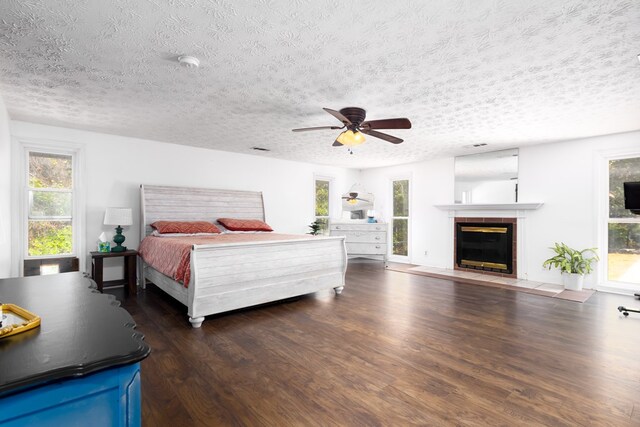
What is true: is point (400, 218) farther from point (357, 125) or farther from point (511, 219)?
point (357, 125)

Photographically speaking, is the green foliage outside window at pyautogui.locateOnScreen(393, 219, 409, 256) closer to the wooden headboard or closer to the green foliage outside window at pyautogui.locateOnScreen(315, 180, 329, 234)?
the green foliage outside window at pyautogui.locateOnScreen(315, 180, 329, 234)

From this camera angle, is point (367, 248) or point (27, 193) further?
point (367, 248)

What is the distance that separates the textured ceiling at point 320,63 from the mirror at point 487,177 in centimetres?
133

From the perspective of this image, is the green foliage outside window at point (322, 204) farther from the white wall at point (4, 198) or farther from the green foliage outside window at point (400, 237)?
the white wall at point (4, 198)

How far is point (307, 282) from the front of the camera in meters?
4.24

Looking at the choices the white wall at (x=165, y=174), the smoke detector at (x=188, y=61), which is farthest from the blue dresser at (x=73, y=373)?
the white wall at (x=165, y=174)

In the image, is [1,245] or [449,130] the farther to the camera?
[449,130]

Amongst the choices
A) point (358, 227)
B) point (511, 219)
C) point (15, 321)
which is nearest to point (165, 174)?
point (358, 227)

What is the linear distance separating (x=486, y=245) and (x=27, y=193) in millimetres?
7178

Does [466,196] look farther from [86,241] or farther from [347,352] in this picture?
[86,241]

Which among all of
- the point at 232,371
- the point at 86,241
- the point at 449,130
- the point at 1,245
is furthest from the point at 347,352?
the point at 86,241

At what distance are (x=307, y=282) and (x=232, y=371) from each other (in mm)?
1966

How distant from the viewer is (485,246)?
6137mm

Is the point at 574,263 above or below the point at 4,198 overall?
below
